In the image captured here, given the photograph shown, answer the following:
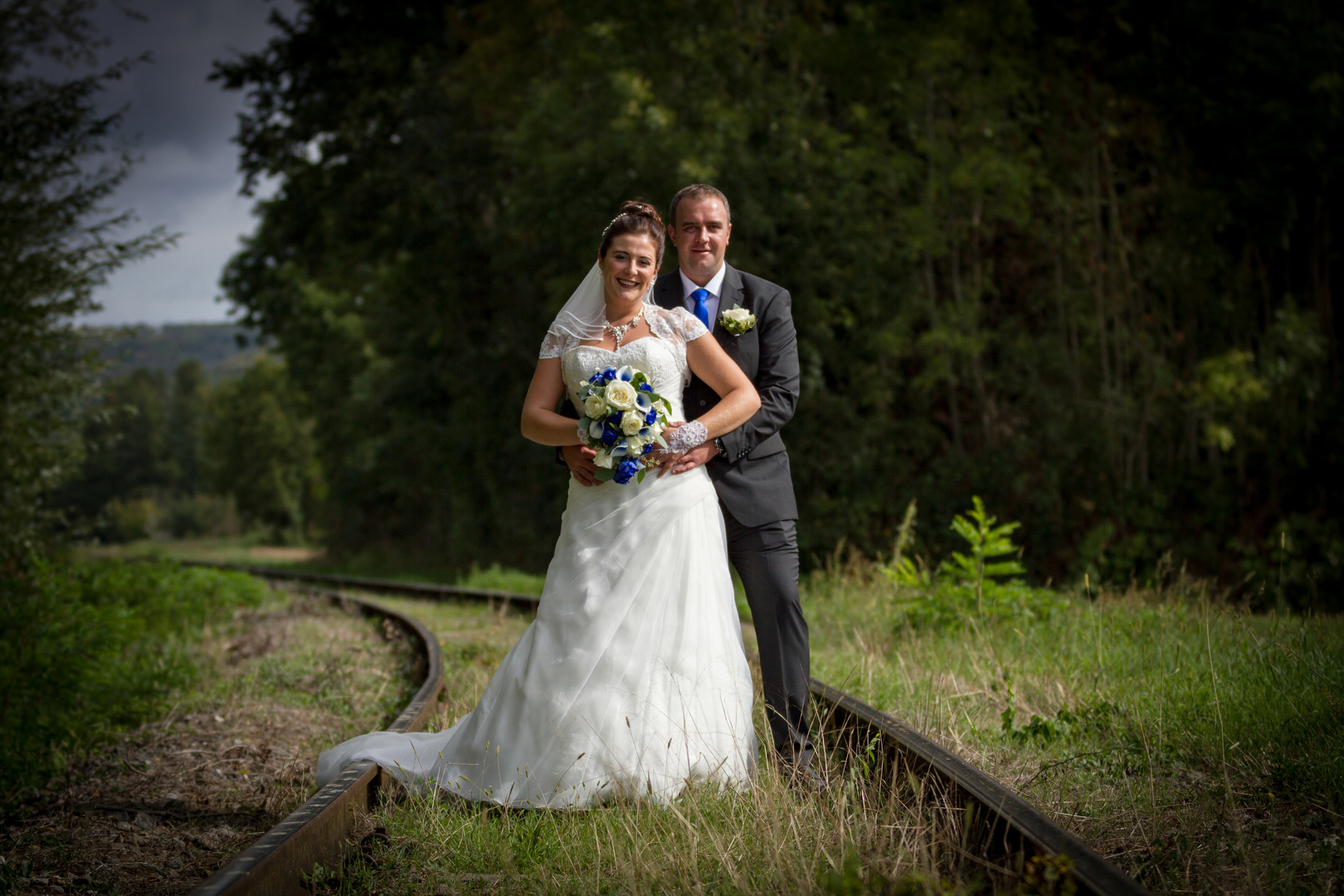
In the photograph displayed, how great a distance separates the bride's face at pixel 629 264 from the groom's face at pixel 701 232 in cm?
13

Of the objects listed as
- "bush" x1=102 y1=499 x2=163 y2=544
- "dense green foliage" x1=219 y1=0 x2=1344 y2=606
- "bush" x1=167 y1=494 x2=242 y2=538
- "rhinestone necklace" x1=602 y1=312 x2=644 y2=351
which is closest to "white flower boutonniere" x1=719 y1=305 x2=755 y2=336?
"rhinestone necklace" x1=602 y1=312 x2=644 y2=351

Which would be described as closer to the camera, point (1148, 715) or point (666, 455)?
point (666, 455)

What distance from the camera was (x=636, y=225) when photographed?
13.3 feet

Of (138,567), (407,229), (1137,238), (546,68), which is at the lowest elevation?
(138,567)

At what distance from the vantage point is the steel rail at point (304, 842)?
2.57 m

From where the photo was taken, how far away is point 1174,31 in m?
13.6

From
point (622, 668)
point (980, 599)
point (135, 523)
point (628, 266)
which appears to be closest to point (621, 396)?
point (628, 266)

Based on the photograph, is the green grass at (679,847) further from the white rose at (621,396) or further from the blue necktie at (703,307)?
the blue necktie at (703,307)

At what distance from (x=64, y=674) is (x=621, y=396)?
500 cm

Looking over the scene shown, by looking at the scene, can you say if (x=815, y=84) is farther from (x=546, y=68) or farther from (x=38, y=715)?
(x=38, y=715)

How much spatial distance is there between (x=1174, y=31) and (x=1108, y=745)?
1281 cm

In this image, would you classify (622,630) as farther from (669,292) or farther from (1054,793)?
(1054,793)

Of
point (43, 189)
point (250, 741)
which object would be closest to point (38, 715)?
point (250, 741)

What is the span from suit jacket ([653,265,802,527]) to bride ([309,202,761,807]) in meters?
0.10
